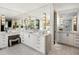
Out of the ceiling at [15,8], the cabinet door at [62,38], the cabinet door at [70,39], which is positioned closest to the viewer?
the ceiling at [15,8]

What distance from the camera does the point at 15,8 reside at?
2941mm

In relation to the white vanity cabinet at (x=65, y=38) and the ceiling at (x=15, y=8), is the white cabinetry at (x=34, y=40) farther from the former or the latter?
the white vanity cabinet at (x=65, y=38)

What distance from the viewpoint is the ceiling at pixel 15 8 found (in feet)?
9.40

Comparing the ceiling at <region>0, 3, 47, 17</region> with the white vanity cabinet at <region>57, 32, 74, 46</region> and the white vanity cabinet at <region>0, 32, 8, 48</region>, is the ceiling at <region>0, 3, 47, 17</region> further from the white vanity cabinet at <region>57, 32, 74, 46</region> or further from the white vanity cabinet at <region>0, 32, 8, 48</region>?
the white vanity cabinet at <region>57, 32, 74, 46</region>

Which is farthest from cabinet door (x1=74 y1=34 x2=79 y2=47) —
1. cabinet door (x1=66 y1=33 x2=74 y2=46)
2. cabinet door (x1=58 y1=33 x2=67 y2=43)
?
cabinet door (x1=58 y1=33 x2=67 y2=43)

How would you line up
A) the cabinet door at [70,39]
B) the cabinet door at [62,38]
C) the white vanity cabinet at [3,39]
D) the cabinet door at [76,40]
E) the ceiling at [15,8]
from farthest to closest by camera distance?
the cabinet door at [62,38] < the cabinet door at [70,39] < the cabinet door at [76,40] < the white vanity cabinet at [3,39] < the ceiling at [15,8]

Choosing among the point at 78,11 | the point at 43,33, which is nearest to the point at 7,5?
the point at 43,33

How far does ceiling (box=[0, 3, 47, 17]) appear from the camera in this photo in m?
2.87

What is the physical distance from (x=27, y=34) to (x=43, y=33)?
0.66 metres

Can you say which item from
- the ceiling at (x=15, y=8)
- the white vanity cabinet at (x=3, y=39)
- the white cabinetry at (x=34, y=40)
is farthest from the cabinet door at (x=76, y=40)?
the white vanity cabinet at (x=3, y=39)

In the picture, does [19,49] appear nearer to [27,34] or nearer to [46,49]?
[27,34]

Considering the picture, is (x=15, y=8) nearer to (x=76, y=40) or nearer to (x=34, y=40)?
(x=34, y=40)

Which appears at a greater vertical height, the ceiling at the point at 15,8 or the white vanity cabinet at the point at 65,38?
the ceiling at the point at 15,8

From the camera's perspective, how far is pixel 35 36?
354 cm
